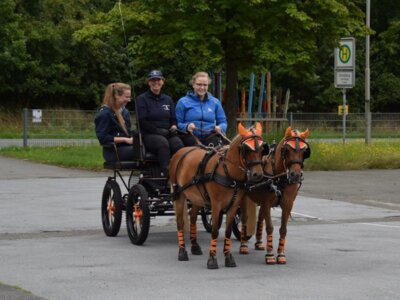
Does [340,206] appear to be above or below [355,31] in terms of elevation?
below

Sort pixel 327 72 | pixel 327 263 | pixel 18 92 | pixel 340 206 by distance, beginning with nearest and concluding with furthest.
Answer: pixel 327 263 < pixel 340 206 < pixel 18 92 < pixel 327 72

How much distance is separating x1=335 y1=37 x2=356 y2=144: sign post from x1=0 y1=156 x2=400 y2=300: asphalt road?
11650mm

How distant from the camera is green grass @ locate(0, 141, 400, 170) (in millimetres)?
25375

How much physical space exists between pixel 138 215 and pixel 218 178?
6.85 ft

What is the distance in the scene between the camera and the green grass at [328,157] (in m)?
25.4

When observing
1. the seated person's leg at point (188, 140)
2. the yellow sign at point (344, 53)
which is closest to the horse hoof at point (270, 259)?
the seated person's leg at point (188, 140)

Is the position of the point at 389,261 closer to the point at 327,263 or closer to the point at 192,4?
the point at 327,263

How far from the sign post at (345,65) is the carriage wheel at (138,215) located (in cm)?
1824

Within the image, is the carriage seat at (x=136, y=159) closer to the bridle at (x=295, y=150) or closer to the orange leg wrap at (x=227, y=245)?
the orange leg wrap at (x=227, y=245)

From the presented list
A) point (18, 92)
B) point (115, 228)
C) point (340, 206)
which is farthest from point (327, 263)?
point (18, 92)

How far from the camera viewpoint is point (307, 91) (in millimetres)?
67688

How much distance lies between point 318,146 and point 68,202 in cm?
1212

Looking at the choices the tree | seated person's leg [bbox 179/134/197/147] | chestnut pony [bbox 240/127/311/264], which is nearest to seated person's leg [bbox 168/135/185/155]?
seated person's leg [bbox 179/134/197/147]

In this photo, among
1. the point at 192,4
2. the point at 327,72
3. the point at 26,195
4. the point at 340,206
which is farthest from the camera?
the point at 327,72
